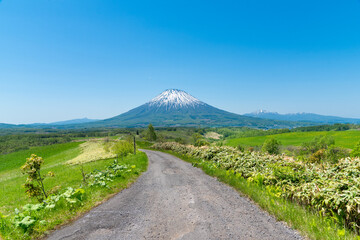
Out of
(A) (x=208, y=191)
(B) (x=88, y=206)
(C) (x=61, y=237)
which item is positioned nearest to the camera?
(C) (x=61, y=237)

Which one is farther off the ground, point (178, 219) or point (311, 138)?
point (178, 219)

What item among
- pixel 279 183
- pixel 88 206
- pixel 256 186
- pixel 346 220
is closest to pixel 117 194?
pixel 88 206

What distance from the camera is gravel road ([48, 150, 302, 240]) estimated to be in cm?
520

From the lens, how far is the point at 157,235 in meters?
5.18

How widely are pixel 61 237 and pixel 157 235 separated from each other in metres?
2.95

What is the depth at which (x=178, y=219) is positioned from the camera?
240 inches

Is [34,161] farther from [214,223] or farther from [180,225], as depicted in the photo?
[214,223]

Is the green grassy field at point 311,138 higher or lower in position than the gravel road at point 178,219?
lower

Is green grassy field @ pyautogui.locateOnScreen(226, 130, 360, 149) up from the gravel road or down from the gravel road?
down

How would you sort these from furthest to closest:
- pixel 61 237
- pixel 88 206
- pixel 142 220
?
pixel 88 206
pixel 142 220
pixel 61 237

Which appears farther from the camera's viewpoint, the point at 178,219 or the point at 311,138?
the point at 311,138

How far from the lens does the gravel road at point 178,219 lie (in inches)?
205

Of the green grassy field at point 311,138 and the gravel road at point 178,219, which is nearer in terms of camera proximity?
the gravel road at point 178,219

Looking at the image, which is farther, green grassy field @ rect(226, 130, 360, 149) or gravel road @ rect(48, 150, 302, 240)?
green grassy field @ rect(226, 130, 360, 149)
